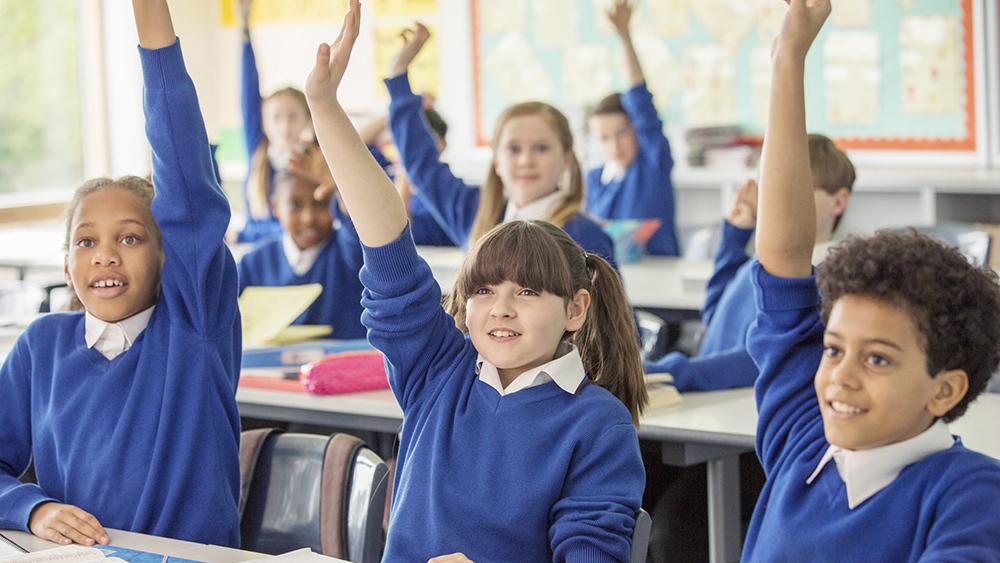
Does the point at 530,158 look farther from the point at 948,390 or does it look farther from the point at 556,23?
the point at 556,23

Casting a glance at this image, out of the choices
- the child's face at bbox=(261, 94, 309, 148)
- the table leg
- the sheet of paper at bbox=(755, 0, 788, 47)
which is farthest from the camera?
the sheet of paper at bbox=(755, 0, 788, 47)

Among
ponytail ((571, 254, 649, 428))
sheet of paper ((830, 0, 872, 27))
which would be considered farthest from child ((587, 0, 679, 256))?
ponytail ((571, 254, 649, 428))

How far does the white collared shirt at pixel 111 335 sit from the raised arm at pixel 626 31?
2505mm

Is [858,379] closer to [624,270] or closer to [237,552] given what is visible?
[237,552]

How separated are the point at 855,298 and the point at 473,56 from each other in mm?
4853

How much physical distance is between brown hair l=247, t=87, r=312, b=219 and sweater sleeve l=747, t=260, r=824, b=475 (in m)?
3.03

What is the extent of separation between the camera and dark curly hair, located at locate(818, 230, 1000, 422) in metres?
1.06

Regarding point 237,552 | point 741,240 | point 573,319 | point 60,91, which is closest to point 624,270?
point 741,240

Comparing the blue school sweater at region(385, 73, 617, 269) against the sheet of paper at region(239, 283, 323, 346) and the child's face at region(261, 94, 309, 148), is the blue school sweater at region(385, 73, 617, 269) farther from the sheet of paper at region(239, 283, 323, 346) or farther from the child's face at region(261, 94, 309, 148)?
the child's face at region(261, 94, 309, 148)

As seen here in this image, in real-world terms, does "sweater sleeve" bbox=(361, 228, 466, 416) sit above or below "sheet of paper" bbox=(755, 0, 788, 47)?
below

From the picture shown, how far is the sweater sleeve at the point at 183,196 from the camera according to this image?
147 cm

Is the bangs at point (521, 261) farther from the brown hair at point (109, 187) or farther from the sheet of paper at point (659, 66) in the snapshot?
the sheet of paper at point (659, 66)

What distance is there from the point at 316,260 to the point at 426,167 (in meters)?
0.42

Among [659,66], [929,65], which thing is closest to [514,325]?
[929,65]
